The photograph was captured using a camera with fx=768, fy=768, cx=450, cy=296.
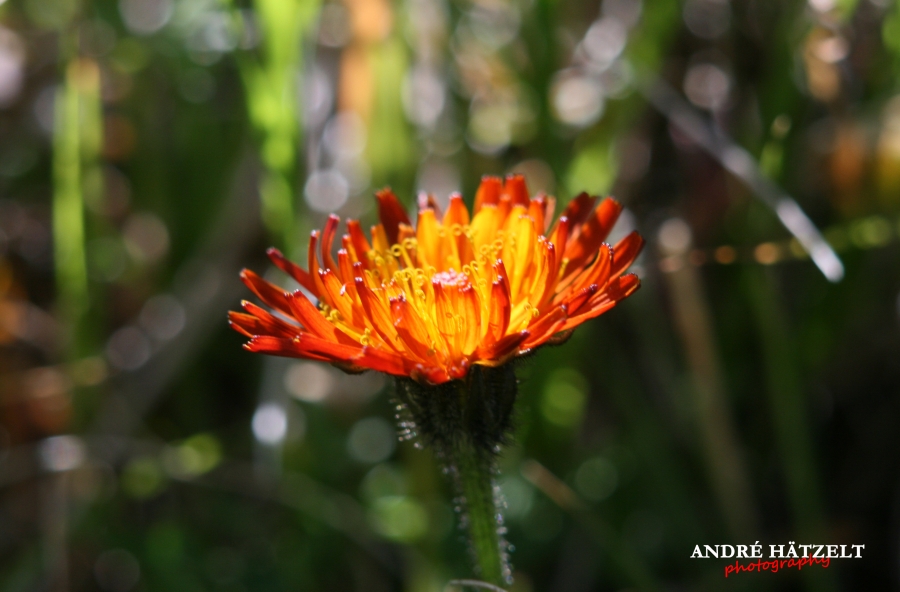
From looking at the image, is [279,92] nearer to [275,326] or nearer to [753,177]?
[275,326]

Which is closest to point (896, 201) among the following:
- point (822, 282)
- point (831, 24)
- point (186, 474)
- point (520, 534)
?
point (822, 282)

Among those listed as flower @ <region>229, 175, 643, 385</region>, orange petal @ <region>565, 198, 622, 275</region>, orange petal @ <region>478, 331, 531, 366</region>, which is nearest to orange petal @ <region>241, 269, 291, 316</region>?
flower @ <region>229, 175, 643, 385</region>

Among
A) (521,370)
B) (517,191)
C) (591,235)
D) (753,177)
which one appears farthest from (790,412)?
(517,191)

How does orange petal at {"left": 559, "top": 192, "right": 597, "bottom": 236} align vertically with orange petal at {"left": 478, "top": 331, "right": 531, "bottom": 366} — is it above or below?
above

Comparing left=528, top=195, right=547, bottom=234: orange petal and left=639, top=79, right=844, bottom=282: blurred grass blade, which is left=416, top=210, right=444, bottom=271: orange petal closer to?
left=528, top=195, right=547, bottom=234: orange petal

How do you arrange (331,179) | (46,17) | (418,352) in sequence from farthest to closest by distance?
(46,17)
(331,179)
(418,352)

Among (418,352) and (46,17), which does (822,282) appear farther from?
(46,17)

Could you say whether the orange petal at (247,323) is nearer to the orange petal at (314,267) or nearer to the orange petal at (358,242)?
the orange petal at (314,267)
